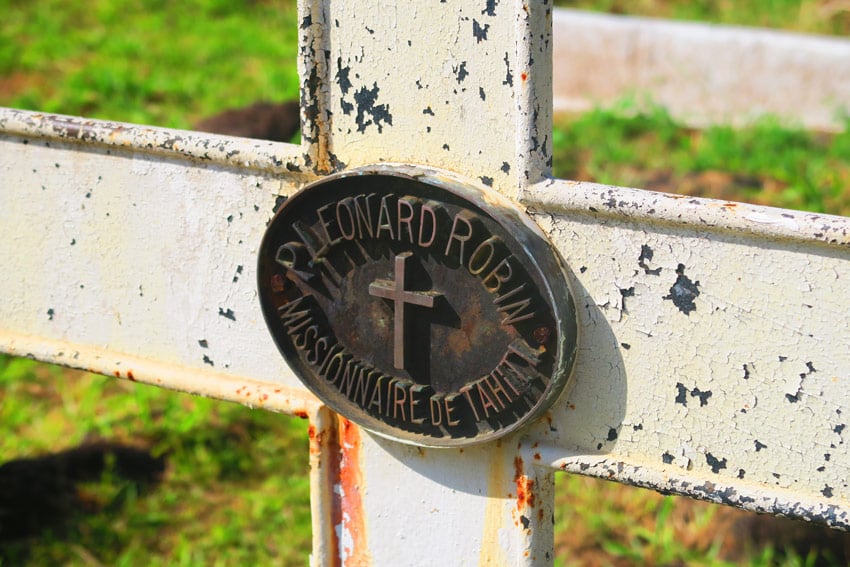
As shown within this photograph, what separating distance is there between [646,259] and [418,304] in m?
0.27

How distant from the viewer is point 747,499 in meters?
1.22

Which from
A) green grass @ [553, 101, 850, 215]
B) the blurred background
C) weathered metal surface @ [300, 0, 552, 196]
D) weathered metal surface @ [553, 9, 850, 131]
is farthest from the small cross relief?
weathered metal surface @ [553, 9, 850, 131]

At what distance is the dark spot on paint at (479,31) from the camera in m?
1.21

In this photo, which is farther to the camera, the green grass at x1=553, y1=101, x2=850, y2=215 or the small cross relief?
the green grass at x1=553, y1=101, x2=850, y2=215

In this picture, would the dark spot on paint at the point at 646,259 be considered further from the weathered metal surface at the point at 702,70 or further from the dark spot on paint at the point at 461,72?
the weathered metal surface at the point at 702,70

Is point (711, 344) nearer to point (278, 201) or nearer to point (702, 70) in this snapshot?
point (278, 201)

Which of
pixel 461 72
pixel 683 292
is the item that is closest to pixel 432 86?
pixel 461 72

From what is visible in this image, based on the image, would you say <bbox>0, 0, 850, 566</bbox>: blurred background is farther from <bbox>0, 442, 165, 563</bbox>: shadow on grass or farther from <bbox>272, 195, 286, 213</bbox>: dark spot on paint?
<bbox>272, 195, 286, 213</bbox>: dark spot on paint

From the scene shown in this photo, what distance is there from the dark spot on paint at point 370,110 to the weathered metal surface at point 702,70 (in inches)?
133

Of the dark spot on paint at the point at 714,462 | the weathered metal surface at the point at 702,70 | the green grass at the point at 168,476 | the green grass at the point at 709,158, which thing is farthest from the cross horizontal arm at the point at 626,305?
the weathered metal surface at the point at 702,70

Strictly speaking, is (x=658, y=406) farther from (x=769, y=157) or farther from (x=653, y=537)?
(x=769, y=157)

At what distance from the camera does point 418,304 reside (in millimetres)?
1278

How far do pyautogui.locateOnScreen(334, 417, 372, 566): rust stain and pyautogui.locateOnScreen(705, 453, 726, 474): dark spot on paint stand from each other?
1.56ft

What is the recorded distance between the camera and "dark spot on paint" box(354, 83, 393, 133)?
1.31 metres
